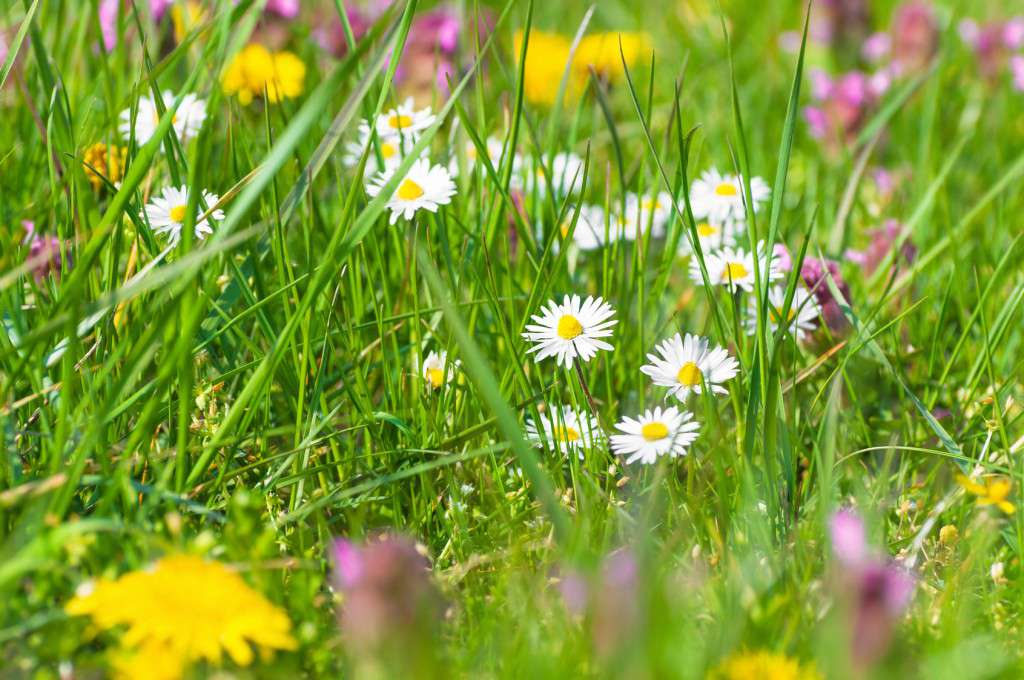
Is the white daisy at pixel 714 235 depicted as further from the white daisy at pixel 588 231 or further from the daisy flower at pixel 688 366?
the daisy flower at pixel 688 366

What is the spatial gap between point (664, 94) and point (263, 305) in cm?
185

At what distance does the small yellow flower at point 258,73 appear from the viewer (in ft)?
6.70

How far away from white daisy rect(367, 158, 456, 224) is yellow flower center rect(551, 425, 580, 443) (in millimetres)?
319

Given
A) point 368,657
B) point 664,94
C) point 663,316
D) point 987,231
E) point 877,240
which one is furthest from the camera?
point 664,94

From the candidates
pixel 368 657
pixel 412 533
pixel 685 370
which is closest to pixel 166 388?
pixel 412 533

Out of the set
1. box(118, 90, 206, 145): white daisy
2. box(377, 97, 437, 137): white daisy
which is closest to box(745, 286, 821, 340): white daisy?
box(377, 97, 437, 137): white daisy

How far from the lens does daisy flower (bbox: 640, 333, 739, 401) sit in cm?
124

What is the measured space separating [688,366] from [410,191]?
0.43 metres

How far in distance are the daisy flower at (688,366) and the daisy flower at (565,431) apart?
0.33 ft

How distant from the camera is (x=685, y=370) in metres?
1.26

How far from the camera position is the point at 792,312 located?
5.06ft

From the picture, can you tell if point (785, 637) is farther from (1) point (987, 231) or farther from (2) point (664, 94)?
(2) point (664, 94)

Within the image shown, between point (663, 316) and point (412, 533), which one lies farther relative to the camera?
point (663, 316)

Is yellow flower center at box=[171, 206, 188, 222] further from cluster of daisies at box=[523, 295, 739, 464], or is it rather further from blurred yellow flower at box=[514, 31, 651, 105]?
blurred yellow flower at box=[514, 31, 651, 105]
